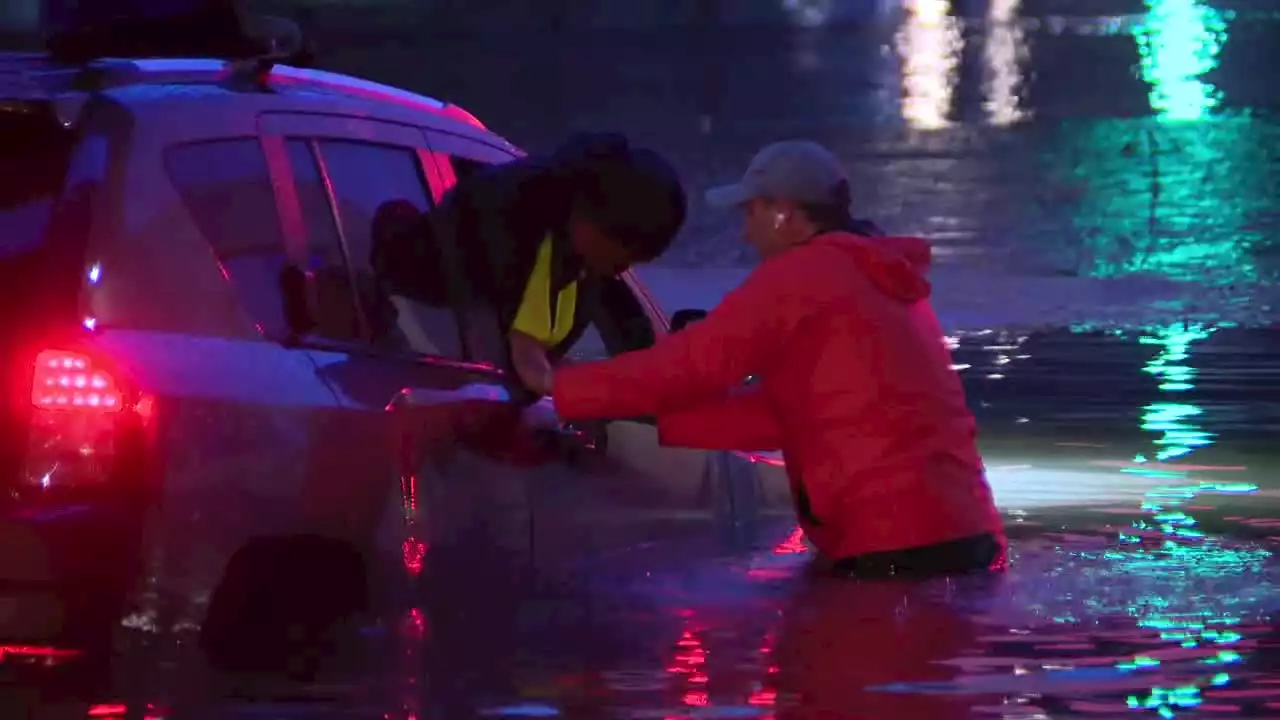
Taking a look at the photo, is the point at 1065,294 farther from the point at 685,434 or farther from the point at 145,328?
the point at 145,328

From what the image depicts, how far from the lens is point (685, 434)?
7738mm

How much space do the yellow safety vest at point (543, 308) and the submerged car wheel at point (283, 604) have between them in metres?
1.01

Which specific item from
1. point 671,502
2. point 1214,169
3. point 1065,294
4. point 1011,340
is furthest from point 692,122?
point 671,502

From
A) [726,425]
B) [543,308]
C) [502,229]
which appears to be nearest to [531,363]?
[543,308]

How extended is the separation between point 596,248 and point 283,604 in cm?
151

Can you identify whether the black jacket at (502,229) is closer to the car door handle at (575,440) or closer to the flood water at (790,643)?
the car door handle at (575,440)

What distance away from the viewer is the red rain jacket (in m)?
7.50

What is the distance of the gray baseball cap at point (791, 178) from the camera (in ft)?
25.4

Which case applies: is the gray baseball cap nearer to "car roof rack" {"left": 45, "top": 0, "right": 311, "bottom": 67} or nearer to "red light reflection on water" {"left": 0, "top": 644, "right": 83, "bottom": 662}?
"car roof rack" {"left": 45, "top": 0, "right": 311, "bottom": 67}

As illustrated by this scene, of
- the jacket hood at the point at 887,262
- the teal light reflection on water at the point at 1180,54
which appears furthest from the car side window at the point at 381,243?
the teal light reflection on water at the point at 1180,54

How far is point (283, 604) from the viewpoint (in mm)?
6367

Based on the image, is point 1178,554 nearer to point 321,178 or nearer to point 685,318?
point 685,318

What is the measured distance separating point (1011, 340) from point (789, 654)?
12.2 meters

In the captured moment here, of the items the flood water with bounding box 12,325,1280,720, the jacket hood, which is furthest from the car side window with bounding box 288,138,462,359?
the jacket hood
